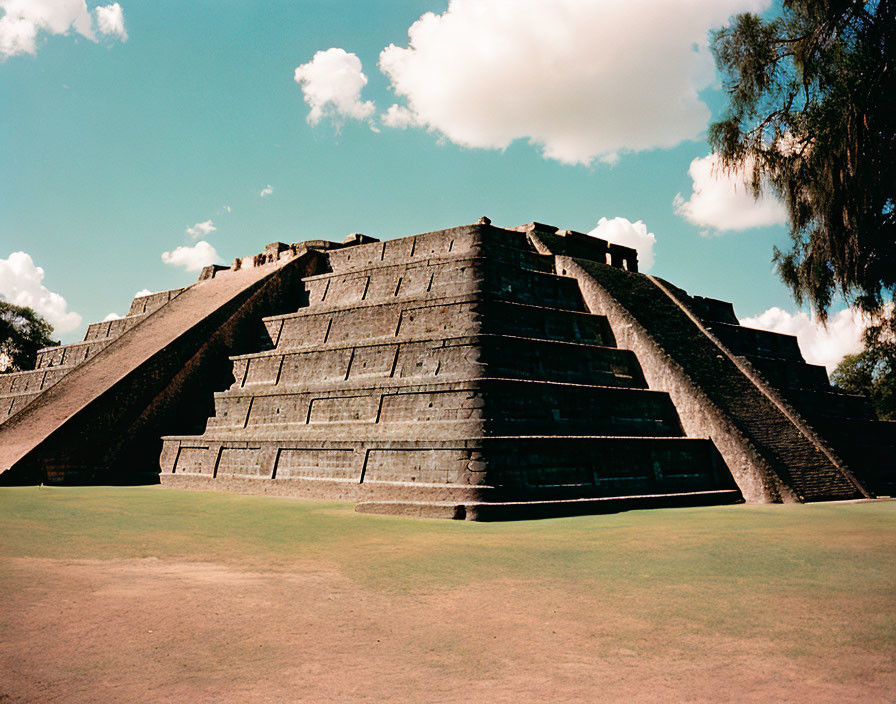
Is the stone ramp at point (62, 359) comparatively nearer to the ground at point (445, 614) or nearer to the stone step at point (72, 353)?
the stone step at point (72, 353)

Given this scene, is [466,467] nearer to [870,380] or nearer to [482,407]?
[482,407]

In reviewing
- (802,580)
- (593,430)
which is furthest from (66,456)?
(802,580)

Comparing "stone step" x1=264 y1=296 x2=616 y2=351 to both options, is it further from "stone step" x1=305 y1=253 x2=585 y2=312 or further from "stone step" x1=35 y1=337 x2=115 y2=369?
"stone step" x1=35 y1=337 x2=115 y2=369

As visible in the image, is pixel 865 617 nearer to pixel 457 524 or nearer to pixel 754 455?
pixel 457 524

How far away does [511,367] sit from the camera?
1020 centimetres

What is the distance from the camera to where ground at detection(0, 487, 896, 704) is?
2.48 metres

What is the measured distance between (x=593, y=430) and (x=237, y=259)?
1358 centimetres

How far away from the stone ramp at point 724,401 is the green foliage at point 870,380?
739 inches

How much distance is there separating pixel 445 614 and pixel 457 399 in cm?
576

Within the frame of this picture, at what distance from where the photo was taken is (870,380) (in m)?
32.4

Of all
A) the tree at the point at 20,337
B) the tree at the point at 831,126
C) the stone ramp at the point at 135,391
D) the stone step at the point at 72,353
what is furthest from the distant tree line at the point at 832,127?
the tree at the point at 20,337

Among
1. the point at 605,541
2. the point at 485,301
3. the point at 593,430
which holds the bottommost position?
the point at 605,541

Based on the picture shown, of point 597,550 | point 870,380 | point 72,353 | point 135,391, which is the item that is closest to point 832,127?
point 597,550

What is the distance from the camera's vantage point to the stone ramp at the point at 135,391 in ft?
37.9
